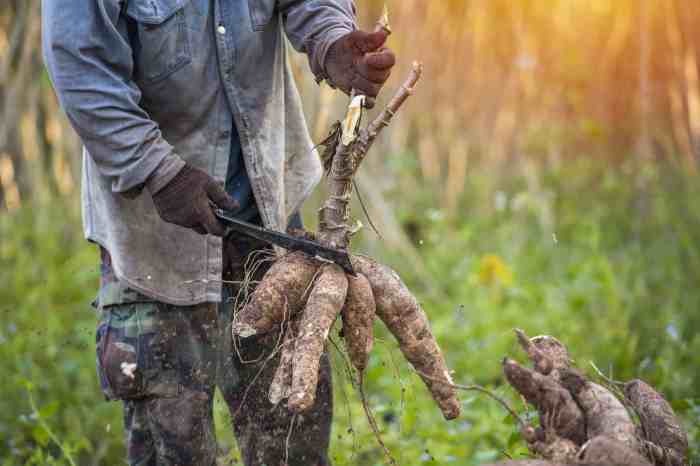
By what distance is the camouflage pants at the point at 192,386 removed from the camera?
2654mm

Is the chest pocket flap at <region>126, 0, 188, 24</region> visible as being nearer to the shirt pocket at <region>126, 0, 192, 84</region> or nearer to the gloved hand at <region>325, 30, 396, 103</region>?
the shirt pocket at <region>126, 0, 192, 84</region>

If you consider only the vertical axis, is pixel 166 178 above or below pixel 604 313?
above

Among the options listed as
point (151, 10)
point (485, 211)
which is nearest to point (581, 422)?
point (151, 10)

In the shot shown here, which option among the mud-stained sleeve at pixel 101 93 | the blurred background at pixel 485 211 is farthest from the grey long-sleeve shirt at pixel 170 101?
the blurred background at pixel 485 211

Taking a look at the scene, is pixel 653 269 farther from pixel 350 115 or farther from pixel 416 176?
pixel 350 115

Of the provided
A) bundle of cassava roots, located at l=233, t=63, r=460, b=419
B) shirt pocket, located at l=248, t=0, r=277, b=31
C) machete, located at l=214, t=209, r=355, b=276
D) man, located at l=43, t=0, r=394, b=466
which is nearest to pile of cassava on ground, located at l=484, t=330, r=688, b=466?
bundle of cassava roots, located at l=233, t=63, r=460, b=419

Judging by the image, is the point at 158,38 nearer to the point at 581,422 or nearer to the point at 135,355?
the point at 135,355

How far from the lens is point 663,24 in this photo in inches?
261

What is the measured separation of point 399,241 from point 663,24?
2.74 meters

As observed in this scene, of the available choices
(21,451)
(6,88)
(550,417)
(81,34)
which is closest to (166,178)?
(81,34)

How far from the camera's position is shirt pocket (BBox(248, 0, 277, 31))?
2.71 m

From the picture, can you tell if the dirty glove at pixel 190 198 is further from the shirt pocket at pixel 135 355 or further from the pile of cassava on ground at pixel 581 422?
the pile of cassava on ground at pixel 581 422

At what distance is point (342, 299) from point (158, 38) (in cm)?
93

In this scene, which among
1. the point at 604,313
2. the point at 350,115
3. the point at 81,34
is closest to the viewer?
the point at 81,34
